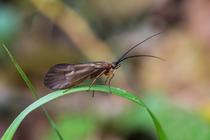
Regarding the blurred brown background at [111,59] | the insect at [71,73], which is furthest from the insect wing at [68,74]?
the blurred brown background at [111,59]

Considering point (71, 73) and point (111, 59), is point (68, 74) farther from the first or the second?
point (111, 59)

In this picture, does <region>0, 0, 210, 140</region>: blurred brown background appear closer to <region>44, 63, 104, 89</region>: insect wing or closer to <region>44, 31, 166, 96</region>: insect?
<region>44, 31, 166, 96</region>: insect

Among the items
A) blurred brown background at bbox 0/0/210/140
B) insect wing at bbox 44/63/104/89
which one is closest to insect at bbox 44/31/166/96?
insect wing at bbox 44/63/104/89

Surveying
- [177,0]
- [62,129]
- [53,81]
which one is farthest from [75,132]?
[177,0]

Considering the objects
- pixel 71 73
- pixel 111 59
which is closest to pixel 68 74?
pixel 71 73

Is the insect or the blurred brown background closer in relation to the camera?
the insect

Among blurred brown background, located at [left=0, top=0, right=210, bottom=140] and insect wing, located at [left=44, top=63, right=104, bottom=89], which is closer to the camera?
insect wing, located at [left=44, top=63, right=104, bottom=89]
